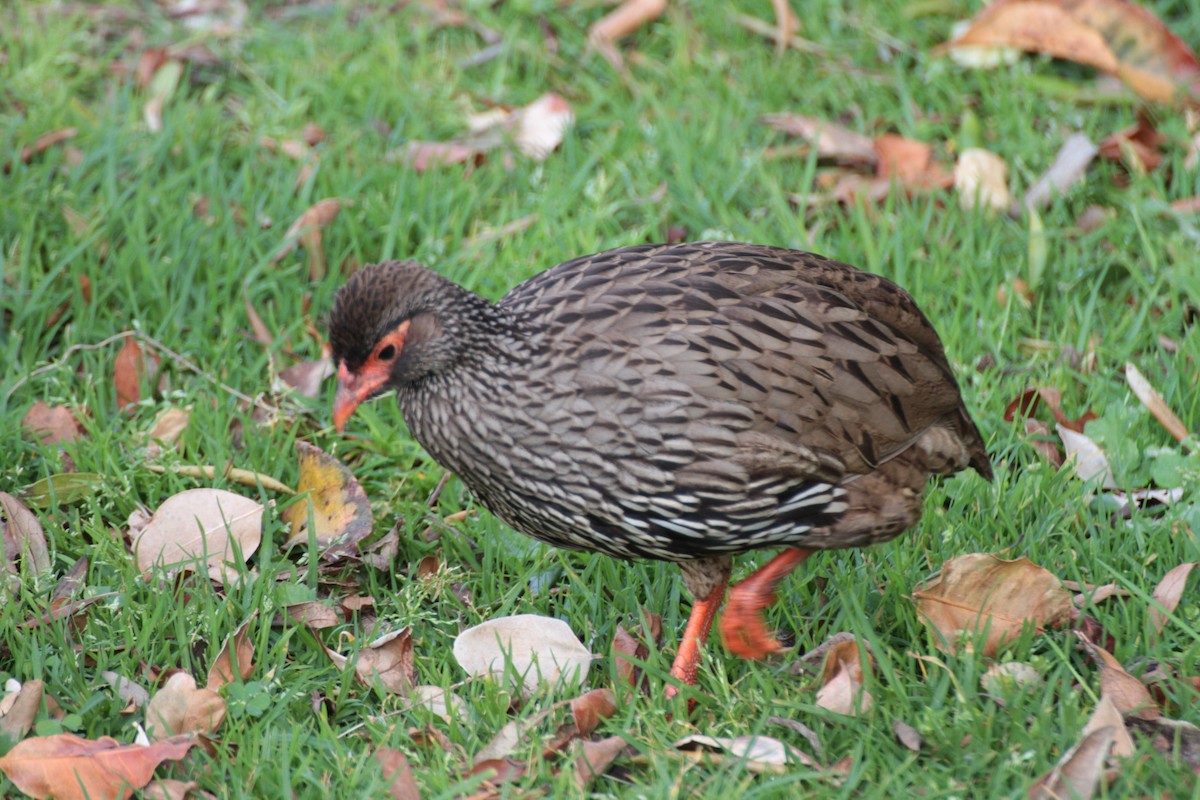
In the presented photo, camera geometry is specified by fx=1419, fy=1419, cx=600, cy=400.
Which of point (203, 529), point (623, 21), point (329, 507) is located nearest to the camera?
point (203, 529)

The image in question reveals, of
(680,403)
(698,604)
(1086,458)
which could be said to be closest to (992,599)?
(698,604)

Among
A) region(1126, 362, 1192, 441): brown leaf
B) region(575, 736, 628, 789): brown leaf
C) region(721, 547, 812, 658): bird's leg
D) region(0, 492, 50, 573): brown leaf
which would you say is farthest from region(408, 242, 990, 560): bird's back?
region(0, 492, 50, 573): brown leaf

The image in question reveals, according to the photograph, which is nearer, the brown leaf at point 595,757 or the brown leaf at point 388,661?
the brown leaf at point 595,757

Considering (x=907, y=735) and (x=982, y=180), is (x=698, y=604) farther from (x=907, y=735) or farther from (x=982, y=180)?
(x=982, y=180)

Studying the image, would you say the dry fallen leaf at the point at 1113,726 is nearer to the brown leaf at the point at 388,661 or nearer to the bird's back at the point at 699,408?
the bird's back at the point at 699,408

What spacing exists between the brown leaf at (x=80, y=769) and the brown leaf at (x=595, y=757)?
1035 millimetres

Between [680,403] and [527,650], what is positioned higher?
[680,403]

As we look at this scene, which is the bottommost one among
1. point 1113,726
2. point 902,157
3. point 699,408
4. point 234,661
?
point 234,661

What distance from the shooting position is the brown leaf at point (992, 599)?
395cm

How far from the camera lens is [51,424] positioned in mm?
4898

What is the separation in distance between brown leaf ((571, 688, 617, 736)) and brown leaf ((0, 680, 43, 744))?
4.65 feet

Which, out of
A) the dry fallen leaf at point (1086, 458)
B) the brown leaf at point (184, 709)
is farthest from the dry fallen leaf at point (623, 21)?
the brown leaf at point (184, 709)

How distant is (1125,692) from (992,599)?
44 centimetres

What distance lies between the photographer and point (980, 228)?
5.76m
